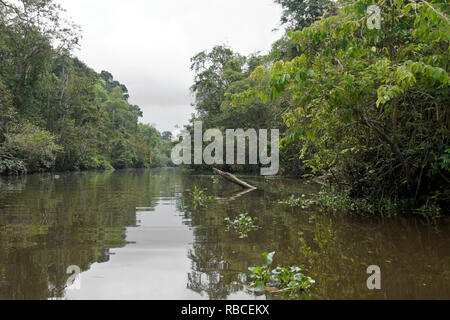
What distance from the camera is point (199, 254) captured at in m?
3.68

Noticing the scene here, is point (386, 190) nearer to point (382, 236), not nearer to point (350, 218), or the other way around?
point (350, 218)

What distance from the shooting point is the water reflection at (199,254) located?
260cm

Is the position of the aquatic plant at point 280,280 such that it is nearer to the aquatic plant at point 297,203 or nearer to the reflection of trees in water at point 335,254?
the reflection of trees in water at point 335,254

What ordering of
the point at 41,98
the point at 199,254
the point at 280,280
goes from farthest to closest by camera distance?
1. the point at 41,98
2. the point at 199,254
3. the point at 280,280

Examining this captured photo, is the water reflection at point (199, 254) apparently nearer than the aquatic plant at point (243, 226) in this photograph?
Yes

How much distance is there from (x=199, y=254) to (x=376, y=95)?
14.9 feet

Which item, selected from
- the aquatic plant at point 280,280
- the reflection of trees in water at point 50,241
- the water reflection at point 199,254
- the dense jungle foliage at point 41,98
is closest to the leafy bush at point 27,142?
the dense jungle foliage at point 41,98

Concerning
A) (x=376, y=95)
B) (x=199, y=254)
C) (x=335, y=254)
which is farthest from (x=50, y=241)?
(x=376, y=95)

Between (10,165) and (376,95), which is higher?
(376,95)

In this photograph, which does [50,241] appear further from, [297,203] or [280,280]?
[297,203]

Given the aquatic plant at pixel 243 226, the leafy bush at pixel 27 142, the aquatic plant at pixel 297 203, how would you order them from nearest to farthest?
the aquatic plant at pixel 243 226, the aquatic plant at pixel 297 203, the leafy bush at pixel 27 142

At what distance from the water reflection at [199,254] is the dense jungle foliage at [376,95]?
145cm

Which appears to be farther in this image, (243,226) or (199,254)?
(243,226)
